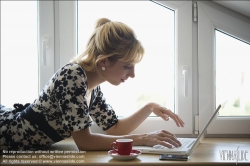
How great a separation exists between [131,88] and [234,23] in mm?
655

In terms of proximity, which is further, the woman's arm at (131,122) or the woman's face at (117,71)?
the woman's arm at (131,122)

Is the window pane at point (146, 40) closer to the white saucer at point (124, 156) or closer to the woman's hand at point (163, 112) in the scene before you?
the woman's hand at point (163, 112)

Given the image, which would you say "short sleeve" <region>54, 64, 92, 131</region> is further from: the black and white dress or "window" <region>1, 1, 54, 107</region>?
"window" <region>1, 1, 54, 107</region>

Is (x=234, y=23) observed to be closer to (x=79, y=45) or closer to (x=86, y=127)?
(x=79, y=45)

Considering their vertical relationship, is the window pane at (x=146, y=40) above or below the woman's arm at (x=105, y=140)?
above

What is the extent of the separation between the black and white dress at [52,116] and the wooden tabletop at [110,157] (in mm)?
61

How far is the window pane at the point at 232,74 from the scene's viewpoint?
1797 mm

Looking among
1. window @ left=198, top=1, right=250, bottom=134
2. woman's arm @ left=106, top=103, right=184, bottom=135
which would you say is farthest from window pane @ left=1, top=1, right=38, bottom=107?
window @ left=198, top=1, right=250, bottom=134

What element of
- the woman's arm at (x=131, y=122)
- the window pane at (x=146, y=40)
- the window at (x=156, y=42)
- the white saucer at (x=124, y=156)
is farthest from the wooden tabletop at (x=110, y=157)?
the window pane at (x=146, y=40)

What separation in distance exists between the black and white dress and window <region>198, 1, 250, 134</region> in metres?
0.71

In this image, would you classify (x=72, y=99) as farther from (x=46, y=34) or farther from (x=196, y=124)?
(x=196, y=124)

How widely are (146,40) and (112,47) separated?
1.57 feet

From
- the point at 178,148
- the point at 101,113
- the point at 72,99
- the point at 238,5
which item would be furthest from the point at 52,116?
the point at 238,5

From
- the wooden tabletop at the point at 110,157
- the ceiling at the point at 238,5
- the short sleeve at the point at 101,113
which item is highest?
the ceiling at the point at 238,5
